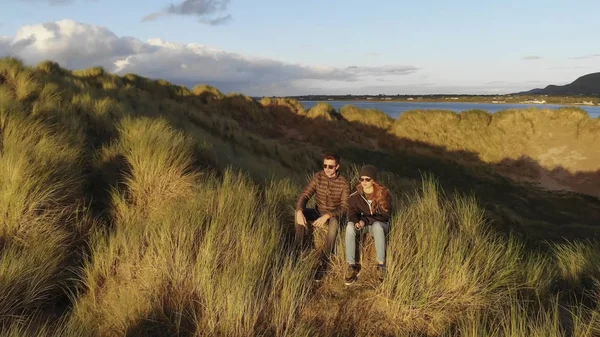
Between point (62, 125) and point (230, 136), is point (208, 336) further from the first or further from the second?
point (230, 136)

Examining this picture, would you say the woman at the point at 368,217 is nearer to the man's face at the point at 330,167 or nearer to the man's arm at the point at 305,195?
the man's face at the point at 330,167

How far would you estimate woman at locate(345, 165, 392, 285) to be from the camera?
4859 millimetres

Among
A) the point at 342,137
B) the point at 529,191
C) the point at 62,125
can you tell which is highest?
the point at 62,125

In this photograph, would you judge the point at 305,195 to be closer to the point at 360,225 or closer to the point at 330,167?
the point at 330,167

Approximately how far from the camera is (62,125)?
27.7ft

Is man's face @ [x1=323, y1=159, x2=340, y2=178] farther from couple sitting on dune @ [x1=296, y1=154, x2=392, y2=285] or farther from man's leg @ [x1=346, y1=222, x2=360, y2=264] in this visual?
man's leg @ [x1=346, y1=222, x2=360, y2=264]

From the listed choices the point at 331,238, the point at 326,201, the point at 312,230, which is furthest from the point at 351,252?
the point at 312,230

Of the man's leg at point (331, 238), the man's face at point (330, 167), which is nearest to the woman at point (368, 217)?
the man's leg at point (331, 238)

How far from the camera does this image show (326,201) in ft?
19.0

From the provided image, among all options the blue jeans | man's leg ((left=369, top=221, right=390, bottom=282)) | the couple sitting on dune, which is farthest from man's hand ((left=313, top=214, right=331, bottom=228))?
man's leg ((left=369, top=221, right=390, bottom=282))

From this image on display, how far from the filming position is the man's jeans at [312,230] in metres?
5.33

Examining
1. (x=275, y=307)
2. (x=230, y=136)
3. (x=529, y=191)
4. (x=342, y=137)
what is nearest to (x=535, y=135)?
(x=529, y=191)

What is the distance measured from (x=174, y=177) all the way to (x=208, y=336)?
424 centimetres

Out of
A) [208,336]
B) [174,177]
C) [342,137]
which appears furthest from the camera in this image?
[342,137]
